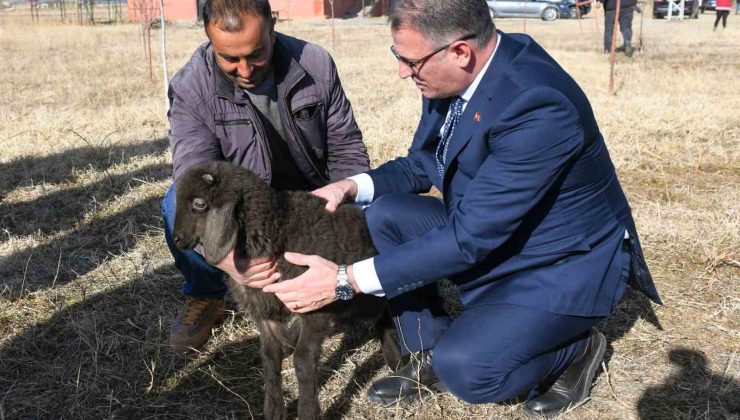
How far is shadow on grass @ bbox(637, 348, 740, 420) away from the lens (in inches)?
129

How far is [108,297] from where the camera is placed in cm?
445

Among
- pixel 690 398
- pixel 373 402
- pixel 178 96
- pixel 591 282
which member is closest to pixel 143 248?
pixel 178 96

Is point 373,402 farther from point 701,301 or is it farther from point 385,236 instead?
point 701,301

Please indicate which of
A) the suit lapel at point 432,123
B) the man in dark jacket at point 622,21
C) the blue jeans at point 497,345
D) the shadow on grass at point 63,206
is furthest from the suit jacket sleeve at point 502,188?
the man in dark jacket at point 622,21

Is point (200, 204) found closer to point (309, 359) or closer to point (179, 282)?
point (309, 359)

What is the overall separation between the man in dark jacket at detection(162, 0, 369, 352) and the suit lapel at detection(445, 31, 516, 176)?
3.84 feet

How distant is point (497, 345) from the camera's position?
9.85 feet

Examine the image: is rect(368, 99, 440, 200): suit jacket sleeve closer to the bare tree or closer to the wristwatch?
the wristwatch

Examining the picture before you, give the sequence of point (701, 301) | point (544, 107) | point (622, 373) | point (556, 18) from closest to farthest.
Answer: point (544, 107) < point (622, 373) < point (701, 301) < point (556, 18)

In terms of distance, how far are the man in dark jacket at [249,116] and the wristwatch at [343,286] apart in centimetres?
106

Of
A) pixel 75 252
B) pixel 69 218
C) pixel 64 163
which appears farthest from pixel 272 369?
pixel 64 163

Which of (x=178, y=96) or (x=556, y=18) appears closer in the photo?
(x=178, y=96)

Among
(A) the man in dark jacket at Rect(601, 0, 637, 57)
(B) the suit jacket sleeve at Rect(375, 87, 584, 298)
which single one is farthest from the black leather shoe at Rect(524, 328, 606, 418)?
(A) the man in dark jacket at Rect(601, 0, 637, 57)

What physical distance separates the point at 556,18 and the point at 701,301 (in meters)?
35.7
